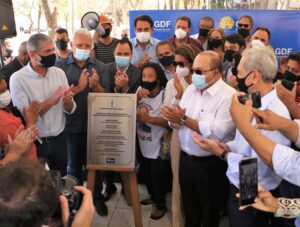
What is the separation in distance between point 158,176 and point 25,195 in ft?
7.26

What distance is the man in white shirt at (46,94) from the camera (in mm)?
2539

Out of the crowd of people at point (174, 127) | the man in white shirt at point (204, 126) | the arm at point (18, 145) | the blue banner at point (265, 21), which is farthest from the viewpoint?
the blue banner at point (265, 21)

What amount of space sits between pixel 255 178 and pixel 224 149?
609 millimetres

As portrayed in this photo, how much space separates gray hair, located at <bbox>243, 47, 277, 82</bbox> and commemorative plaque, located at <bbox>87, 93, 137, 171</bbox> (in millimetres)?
1010

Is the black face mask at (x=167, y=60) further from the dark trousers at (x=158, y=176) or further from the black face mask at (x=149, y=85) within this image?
the dark trousers at (x=158, y=176)

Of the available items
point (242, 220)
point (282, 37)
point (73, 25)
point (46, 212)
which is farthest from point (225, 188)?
point (73, 25)

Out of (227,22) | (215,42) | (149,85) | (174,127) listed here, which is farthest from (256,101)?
(227,22)

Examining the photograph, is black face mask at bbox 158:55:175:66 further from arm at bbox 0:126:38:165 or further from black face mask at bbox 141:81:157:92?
arm at bbox 0:126:38:165

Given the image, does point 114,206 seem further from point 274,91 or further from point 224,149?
point 274,91

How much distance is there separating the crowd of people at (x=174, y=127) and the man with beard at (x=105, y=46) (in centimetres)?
45

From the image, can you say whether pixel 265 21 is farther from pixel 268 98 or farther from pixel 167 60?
pixel 268 98

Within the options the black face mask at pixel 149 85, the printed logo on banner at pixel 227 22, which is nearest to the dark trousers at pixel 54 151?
the black face mask at pixel 149 85

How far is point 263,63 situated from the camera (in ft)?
5.95

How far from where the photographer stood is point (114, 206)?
10.9 feet
